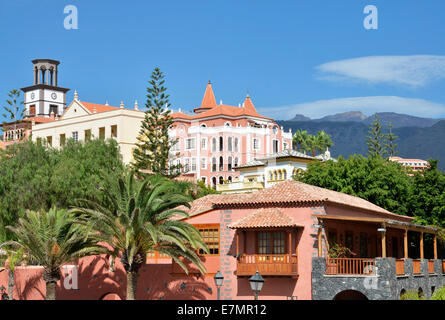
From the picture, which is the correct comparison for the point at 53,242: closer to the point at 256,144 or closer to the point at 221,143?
the point at 221,143

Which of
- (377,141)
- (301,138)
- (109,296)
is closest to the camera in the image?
(109,296)

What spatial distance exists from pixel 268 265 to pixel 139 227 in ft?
17.5

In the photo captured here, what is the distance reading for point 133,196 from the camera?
28062mm

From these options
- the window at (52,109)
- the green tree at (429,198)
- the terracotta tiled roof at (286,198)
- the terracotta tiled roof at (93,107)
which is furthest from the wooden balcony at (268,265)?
the window at (52,109)

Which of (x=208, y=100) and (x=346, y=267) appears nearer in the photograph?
(x=346, y=267)

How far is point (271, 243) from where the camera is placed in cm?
2773

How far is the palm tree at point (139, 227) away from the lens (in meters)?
27.6

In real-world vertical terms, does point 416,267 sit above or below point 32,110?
below

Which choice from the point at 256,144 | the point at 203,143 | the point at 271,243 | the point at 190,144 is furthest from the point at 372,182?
the point at 190,144

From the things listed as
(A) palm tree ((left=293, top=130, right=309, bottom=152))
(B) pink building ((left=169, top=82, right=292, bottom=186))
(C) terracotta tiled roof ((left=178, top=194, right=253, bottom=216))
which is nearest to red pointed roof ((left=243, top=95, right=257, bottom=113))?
(A) palm tree ((left=293, top=130, right=309, bottom=152))

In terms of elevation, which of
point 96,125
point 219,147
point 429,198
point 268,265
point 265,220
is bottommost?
point 268,265

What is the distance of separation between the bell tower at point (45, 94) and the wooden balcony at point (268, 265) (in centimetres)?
9510

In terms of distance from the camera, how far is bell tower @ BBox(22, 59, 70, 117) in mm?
119500

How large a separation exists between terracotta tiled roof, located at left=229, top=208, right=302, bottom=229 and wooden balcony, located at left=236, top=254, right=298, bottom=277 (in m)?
1.26
